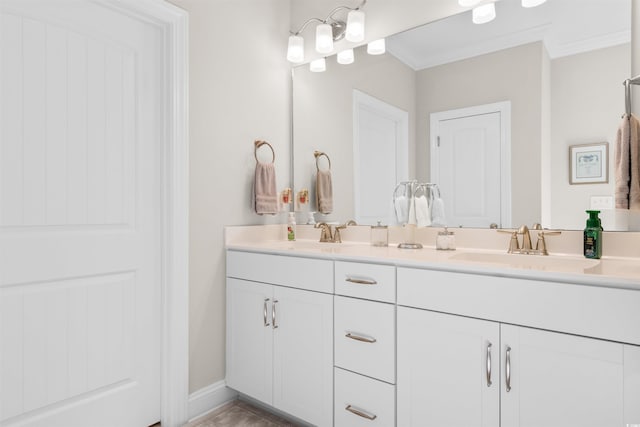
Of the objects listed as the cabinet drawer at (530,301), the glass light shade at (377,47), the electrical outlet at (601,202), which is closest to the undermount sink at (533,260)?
the cabinet drawer at (530,301)

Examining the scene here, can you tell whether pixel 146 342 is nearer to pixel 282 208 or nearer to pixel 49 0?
pixel 282 208

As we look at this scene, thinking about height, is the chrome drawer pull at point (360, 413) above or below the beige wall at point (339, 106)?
below

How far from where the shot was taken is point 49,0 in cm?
142

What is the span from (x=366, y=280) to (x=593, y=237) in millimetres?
876

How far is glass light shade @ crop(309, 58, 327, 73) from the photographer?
2268mm

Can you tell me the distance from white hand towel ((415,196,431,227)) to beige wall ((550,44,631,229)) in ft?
1.74

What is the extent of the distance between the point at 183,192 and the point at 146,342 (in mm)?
731

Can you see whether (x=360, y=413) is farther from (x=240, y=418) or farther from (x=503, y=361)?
(x=240, y=418)

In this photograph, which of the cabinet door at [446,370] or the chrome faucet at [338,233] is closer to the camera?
the cabinet door at [446,370]

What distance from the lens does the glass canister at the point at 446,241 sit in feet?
5.63

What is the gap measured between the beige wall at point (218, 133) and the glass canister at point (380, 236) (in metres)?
0.69

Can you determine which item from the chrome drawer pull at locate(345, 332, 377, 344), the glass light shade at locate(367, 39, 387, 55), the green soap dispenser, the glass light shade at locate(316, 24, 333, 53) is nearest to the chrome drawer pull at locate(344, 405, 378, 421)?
the chrome drawer pull at locate(345, 332, 377, 344)

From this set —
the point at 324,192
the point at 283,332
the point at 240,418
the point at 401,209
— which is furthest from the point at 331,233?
the point at 240,418

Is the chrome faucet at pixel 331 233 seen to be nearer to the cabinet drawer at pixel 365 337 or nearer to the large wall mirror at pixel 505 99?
the large wall mirror at pixel 505 99
